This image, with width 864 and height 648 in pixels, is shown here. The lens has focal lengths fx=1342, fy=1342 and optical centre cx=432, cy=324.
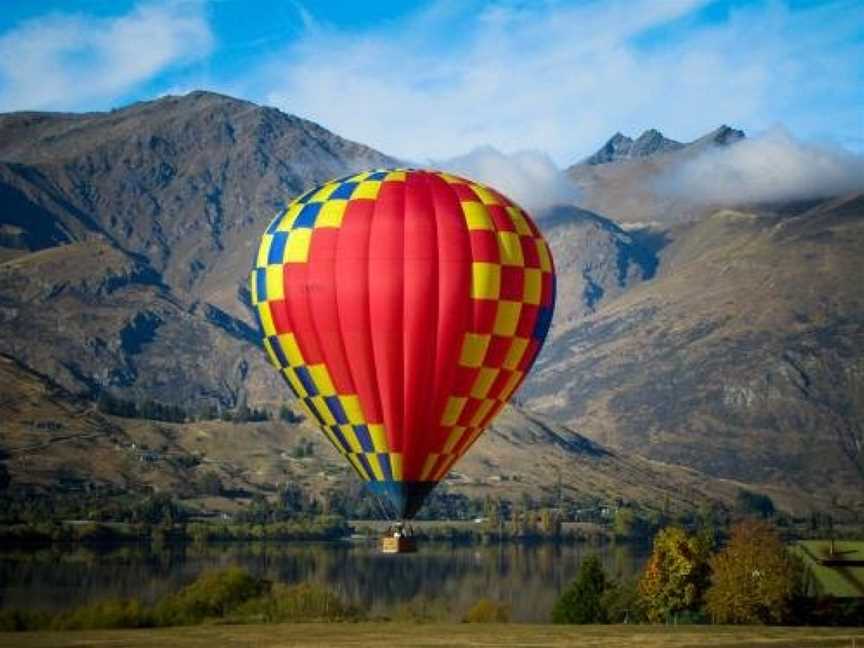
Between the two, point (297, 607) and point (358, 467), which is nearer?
point (358, 467)

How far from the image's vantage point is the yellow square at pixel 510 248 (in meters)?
57.1

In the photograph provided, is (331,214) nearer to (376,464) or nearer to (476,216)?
(476,216)

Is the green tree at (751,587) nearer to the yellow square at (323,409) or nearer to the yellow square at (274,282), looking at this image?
the yellow square at (323,409)

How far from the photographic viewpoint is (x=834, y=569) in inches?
4609

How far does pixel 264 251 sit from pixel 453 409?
11.7 m

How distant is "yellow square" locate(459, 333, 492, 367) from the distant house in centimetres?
4728

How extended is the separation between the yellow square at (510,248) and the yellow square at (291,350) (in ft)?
31.2

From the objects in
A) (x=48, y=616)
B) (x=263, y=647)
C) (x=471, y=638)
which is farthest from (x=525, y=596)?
(x=263, y=647)

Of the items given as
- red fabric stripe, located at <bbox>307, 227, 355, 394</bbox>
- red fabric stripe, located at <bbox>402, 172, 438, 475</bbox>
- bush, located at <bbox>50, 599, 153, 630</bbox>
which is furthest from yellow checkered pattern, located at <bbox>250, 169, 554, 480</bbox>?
bush, located at <bbox>50, 599, 153, 630</bbox>

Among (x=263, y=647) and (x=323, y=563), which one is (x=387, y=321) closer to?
(x=263, y=647)

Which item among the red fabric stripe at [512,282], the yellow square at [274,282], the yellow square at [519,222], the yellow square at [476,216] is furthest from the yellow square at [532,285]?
the yellow square at [274,282]

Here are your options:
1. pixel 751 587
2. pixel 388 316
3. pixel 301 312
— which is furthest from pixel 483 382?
pixel 751 587

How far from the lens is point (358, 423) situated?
5553 cm

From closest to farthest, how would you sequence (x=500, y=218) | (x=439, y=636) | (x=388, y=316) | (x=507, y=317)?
(x=388, y=316), (x=507, y=317), (x=500, y=218), (x=439, y=636)
